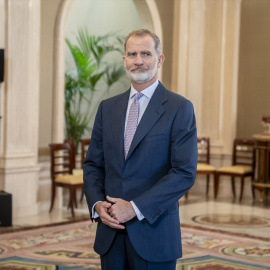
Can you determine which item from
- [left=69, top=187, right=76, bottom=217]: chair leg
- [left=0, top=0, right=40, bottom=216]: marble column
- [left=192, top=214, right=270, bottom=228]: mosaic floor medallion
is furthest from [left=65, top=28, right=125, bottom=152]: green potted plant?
[left=192, top=214, right=270, bottom=228]: mosaic floor medallion

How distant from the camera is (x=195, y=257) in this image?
16.5ft

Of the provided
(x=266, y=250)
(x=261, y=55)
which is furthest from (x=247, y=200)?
(x=266, y=250)

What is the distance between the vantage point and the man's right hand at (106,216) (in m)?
2.14

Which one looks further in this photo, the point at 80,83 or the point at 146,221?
the point at 80,83

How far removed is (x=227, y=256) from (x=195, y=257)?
32cm

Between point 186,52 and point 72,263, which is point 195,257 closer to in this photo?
point 72,263

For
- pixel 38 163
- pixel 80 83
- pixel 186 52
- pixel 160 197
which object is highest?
pixel 186 52

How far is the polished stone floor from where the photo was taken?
656 cm

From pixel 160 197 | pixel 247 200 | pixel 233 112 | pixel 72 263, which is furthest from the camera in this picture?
pixel 233 112

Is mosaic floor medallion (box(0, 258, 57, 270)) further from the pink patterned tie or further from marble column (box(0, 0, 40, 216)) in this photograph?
the pink patterned tie

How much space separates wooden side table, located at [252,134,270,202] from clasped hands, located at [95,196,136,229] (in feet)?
20.6

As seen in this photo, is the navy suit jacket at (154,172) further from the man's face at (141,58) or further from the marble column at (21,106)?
the marble column at (21,106)

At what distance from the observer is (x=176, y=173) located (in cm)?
216

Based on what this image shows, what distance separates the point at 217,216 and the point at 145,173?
5306mm
